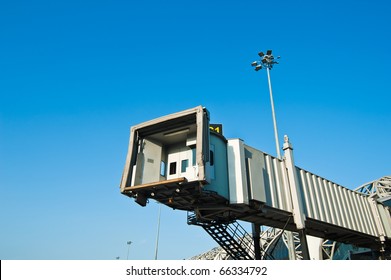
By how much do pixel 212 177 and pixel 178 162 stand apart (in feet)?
6.86

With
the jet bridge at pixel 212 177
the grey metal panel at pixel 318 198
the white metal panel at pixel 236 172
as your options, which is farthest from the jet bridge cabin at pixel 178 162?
the grey metal panel at pixel 318 198

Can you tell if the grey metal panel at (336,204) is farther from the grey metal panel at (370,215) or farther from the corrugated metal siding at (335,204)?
the grey metal panel at (370,215)

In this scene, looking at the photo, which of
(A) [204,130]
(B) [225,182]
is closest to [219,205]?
(B) [225,182]

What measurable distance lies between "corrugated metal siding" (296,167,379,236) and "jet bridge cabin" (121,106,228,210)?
653cm

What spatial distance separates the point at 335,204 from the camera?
1925 cm

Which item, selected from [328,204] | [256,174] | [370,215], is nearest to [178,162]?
[256,174]

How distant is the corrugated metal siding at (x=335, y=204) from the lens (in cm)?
1714

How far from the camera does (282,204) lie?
51.1 ft

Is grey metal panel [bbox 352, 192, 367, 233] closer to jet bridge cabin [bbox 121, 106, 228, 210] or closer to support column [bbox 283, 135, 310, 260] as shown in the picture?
support column [bbox 283, 135, 310, 260]

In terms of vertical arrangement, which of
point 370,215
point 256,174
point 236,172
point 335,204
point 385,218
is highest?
point 385,218

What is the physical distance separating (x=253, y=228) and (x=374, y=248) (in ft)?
43.9

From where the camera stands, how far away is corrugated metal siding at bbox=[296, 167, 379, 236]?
1714cm

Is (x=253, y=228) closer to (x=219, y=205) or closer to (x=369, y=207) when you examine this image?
(x=219, y=205)

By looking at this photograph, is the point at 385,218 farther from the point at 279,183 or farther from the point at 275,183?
the point at 275,183
